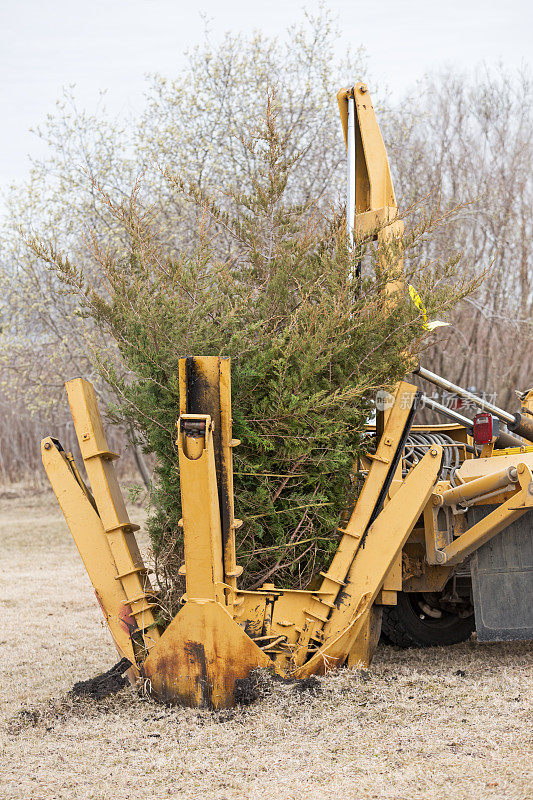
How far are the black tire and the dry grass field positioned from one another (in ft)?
0.94

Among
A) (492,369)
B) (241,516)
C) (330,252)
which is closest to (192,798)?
(241,516)

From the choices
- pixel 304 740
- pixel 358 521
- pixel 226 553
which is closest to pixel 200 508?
pixel 226 553

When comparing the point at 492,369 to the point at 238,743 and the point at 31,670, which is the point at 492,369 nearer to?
the point at 31,670

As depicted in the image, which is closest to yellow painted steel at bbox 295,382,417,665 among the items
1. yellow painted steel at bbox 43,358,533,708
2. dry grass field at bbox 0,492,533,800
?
yellow painted steel at bbox 43,358,533,708

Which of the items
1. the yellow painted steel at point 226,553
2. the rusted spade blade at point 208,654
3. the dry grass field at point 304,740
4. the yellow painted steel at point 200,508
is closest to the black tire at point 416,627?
the dry grass field at point 304,740

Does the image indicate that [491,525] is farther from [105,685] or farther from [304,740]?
[105,685]

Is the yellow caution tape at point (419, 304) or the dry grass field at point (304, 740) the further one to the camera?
the yellow caution tape at point (419, 304)

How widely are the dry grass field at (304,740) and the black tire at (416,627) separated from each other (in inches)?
11.3

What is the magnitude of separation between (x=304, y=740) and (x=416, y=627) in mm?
2301

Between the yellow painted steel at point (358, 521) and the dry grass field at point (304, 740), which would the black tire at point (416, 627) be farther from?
the yellow painted steel at point (358, 521)

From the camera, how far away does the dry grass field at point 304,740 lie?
11.4ft

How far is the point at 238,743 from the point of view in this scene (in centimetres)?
397

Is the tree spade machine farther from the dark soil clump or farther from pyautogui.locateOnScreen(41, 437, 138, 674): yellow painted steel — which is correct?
the dark soil clump

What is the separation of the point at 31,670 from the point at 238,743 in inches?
105
